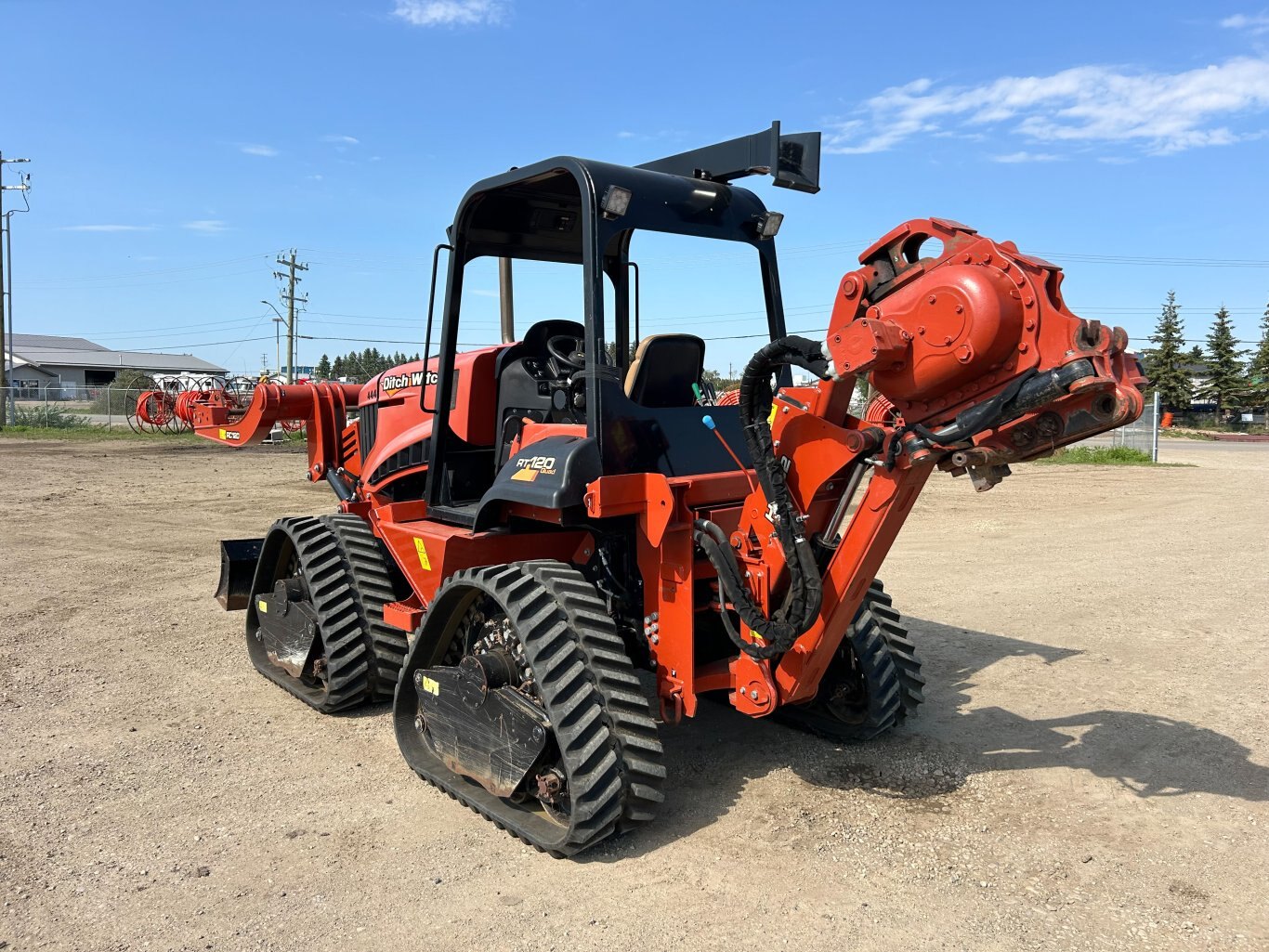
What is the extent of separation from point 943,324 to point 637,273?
230 centimetres

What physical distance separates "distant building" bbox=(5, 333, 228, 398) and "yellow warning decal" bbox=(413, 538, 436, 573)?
7000 centimetres

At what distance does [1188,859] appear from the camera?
3.85 meters

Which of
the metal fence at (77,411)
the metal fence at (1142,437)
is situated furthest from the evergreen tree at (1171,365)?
the metal fence at (77,411)

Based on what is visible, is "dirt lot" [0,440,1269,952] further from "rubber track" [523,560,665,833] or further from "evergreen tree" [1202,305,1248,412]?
"evergreen tree" [1202,305,1248,412]

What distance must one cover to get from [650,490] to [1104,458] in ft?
79.2

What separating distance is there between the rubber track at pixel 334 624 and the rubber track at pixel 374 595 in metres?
0.04

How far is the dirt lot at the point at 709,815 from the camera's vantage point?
134 inches

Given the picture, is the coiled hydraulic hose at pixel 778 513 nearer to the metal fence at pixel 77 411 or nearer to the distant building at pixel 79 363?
the metal fence at pixel 77 411

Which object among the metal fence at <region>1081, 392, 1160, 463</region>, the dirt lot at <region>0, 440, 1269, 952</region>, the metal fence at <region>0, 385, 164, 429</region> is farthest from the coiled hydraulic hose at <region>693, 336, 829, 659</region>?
the metal fence at <region>0, 385, 164, 429</region>

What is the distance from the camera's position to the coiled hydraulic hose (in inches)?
142

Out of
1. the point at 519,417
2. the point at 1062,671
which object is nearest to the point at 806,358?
the point at 519,417

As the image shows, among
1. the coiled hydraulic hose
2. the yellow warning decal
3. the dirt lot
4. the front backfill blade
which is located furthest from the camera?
the front backfill blade

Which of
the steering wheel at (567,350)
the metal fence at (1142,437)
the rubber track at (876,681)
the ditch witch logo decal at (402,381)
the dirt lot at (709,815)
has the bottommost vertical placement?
the dirt lot at (709,815)

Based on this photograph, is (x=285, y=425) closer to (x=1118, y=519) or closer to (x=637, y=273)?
(x=637, y=273)
